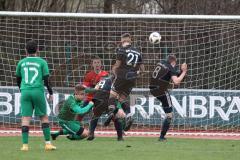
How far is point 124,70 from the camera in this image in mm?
16531

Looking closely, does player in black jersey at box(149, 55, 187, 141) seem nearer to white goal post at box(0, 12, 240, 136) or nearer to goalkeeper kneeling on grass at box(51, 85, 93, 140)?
goalkeeper kneeling on grass at box(51, 85, 93, 140)

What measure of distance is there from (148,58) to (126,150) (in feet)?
19.7

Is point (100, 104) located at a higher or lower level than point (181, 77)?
lower

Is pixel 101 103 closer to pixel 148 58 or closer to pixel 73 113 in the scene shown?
pixel 73 113

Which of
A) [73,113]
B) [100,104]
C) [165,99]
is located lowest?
[73,113]

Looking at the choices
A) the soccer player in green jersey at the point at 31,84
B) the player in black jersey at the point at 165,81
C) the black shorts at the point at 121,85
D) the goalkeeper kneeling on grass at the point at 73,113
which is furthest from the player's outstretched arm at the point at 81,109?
the soccer player in green jersey at the point at 31,84

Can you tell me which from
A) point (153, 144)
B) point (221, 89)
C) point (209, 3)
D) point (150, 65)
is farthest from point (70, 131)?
point (209, 3)

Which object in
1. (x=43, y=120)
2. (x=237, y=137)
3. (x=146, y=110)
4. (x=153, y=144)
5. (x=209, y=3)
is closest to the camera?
(x=43, y=120)

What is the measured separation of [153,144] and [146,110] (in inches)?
184

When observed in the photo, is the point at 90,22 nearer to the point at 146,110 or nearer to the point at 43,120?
the point at 146,110

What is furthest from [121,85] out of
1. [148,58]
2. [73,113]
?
[148,58]

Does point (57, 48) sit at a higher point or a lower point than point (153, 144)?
higher

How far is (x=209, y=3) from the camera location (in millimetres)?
26312

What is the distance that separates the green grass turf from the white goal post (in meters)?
2.71
